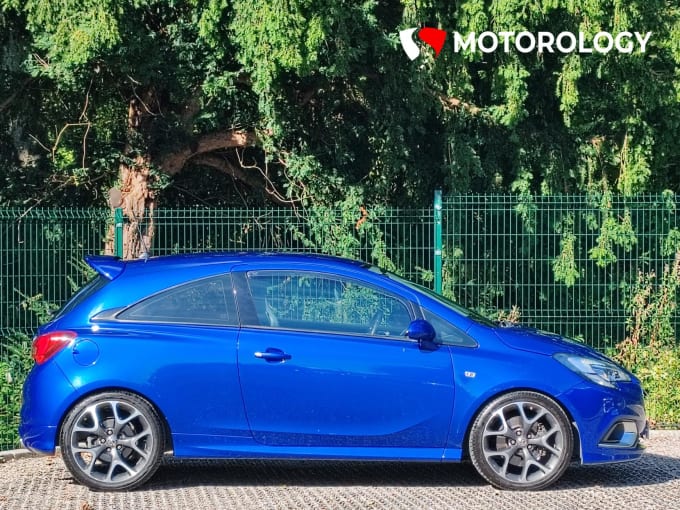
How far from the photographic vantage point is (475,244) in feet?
37.2

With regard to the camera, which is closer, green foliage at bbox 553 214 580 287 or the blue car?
the blue car

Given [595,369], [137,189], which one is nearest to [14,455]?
[595,369]

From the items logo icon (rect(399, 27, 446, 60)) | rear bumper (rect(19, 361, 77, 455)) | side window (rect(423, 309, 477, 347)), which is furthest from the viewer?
logo icon (rect(399, 27, 446, 60))

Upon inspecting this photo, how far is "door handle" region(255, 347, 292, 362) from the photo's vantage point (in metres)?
7.01

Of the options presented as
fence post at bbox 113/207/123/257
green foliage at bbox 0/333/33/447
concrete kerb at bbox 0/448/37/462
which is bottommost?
concrete kerb at bbox 0/448/37/462

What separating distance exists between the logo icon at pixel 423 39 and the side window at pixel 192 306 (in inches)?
225

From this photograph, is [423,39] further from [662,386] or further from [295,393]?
[295,393]

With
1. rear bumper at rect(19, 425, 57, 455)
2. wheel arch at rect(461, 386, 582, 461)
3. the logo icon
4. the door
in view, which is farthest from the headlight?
the logo icon

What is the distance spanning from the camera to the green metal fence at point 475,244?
10719 millimetres

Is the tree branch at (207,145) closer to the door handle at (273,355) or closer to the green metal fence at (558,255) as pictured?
the green metal fence at (558,255)

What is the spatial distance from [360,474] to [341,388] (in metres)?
1.12

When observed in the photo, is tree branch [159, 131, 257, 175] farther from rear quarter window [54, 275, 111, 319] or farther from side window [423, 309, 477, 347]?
side window [423, 309, 477, 347]

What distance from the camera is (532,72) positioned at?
12812 mm

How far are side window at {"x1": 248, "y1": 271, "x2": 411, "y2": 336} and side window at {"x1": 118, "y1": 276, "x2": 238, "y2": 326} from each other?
0.67 ft
